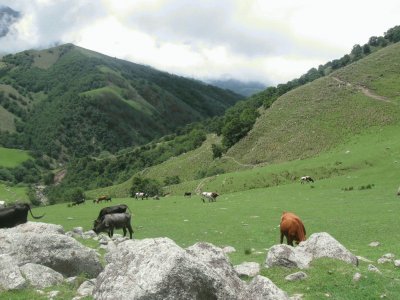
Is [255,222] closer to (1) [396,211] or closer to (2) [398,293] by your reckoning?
(1) [396,211]

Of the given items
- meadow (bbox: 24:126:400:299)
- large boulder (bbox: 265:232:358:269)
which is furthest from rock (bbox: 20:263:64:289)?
large boulder (bbox: 265:232:358:269)

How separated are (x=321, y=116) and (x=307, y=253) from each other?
85.1 m

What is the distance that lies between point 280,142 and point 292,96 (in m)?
24.8

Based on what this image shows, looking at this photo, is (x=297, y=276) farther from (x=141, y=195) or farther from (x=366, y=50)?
(x=366, y=50)

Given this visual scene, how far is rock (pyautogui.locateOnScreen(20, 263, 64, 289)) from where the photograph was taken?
46.0 feet

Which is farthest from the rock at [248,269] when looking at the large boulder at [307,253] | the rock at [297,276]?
the rock at [297,276]

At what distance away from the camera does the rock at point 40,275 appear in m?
14.0

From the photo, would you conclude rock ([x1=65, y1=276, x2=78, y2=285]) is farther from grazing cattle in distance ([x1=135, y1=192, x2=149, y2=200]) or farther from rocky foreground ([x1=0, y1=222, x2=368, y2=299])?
grazing cattle in distance ([x1=135, y1=192, x2=149, y2=200])

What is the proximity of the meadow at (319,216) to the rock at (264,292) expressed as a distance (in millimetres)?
2096

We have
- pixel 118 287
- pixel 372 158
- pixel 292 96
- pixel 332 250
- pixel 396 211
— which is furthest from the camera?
pixel 292 96

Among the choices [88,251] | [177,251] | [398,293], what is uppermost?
[177,251]

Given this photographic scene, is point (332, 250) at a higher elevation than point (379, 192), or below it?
higher

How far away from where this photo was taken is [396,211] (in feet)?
108

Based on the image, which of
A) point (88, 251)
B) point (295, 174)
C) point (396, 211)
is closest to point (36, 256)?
point (88, 251)
